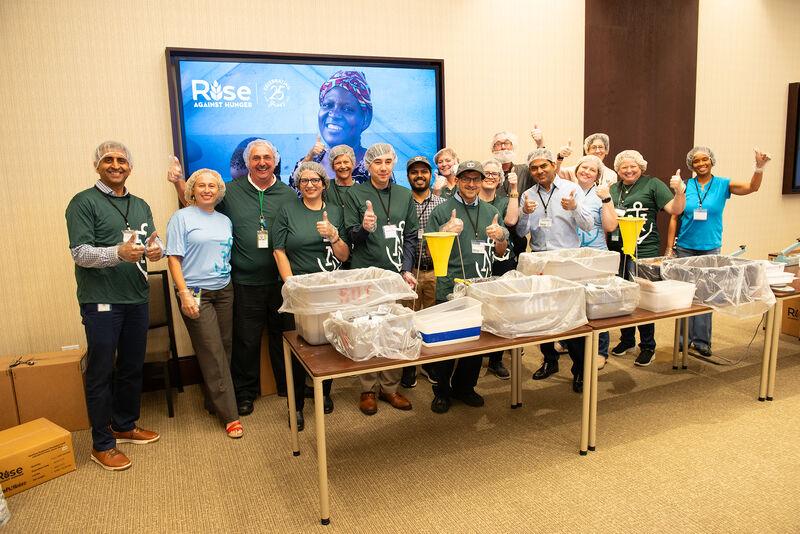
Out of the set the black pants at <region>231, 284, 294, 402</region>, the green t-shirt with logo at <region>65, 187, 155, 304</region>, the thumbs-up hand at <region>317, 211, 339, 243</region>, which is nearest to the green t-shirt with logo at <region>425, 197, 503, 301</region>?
A: the thumbs-up hand at <region>317, 211, 339, 243</region>

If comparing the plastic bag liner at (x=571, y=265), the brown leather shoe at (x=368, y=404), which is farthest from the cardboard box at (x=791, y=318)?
the brown leather shoe at (x=368, y=404)

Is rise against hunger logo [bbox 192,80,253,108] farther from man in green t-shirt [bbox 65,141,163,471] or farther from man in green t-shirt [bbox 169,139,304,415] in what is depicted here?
man in green t-shirt [bbox 65,141,163,471]

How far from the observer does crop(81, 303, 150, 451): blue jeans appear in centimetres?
268

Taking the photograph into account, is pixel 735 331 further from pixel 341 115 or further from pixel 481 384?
pixel 341 115

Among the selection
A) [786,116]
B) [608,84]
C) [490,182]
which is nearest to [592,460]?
[490,182]

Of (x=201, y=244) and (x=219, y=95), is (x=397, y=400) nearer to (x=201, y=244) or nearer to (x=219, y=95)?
(x=201, y=244)

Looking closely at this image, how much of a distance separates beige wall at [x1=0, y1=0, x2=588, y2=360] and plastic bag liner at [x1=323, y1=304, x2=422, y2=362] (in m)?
2.05

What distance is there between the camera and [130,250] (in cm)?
249

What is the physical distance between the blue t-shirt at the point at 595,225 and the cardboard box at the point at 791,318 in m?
2.02

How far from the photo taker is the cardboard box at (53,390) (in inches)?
121

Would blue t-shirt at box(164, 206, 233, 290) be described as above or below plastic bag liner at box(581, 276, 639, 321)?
above

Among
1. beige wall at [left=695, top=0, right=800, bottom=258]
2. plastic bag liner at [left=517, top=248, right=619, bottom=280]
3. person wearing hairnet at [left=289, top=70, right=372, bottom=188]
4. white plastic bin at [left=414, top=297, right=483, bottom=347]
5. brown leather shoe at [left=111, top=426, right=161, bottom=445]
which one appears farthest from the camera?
beige wall at [left=695, top=0, right=800, bottom=258]

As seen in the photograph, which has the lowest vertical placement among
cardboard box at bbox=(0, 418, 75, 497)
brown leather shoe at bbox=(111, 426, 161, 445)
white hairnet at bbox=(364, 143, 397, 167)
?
brown leather shoe at bbox=(111, 426, 161, 445)

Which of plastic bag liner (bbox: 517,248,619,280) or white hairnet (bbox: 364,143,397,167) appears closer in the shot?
plastic bag liner (bbox: 517,248,619,280)
